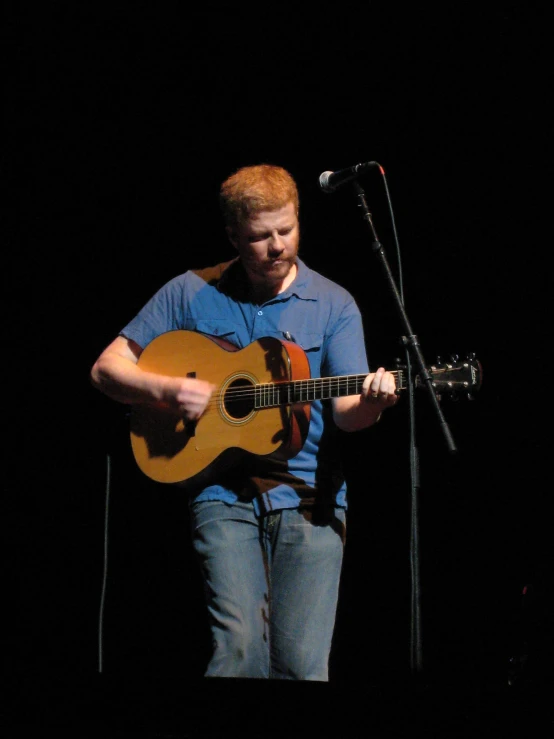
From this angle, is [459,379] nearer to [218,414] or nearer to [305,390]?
[305,390]

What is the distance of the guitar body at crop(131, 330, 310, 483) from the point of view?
2801mm

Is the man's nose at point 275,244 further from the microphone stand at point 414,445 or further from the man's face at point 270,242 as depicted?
the microphone stand at point 414,445

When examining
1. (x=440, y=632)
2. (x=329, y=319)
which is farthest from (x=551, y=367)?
(x=440, y=632)

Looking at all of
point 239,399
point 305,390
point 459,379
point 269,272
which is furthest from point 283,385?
point 459,379

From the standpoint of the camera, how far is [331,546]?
275 cm

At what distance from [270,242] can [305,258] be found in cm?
93

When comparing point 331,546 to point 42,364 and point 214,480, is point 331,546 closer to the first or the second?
point 214,480

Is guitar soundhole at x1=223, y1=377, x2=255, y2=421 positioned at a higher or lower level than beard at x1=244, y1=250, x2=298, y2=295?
lower

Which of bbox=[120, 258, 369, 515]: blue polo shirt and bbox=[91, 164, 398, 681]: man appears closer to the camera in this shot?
bbox=[91, 164, 398, 681]: man

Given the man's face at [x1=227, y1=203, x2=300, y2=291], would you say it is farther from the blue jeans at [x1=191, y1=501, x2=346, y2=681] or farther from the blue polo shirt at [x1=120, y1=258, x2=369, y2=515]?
the blue jeans at [x1=191, y1=501, x2=346, y2=681]

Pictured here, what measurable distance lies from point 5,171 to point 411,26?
85.0 inches

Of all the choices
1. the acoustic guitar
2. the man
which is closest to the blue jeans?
the man

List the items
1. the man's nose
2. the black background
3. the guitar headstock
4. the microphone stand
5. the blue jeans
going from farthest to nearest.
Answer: the black background → the man's nose → the blue jeans → the guitar headstock → the microphone stand

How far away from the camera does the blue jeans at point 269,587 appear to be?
2.62 metres
